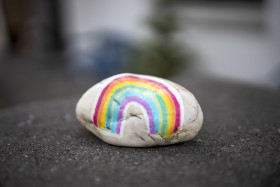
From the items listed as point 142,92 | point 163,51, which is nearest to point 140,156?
point 142,92

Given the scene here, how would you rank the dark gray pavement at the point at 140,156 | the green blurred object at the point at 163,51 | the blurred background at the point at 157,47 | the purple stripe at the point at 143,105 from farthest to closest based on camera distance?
the green blurred object at the point at 163,51, the blurred background at the point at 157,47, the purple stripe at the point at 143,105, the dark gray pavement at the point at 140,156

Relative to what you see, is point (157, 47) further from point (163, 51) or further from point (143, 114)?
point (143, 114)

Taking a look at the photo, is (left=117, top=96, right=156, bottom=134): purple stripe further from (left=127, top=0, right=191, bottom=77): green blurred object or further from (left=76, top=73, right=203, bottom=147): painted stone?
(left=127, top=0, right=191, bottom=77): green blurred object

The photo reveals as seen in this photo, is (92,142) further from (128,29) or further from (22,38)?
(22,38)

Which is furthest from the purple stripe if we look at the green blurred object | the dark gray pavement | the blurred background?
the green blurred object

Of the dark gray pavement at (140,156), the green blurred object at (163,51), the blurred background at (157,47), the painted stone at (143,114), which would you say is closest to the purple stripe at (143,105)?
the painted stone at (143,114)

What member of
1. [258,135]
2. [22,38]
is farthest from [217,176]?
[22,38]

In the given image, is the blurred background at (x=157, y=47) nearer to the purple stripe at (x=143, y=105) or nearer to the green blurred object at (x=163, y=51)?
the green blurred object at (x=163, y=51)
